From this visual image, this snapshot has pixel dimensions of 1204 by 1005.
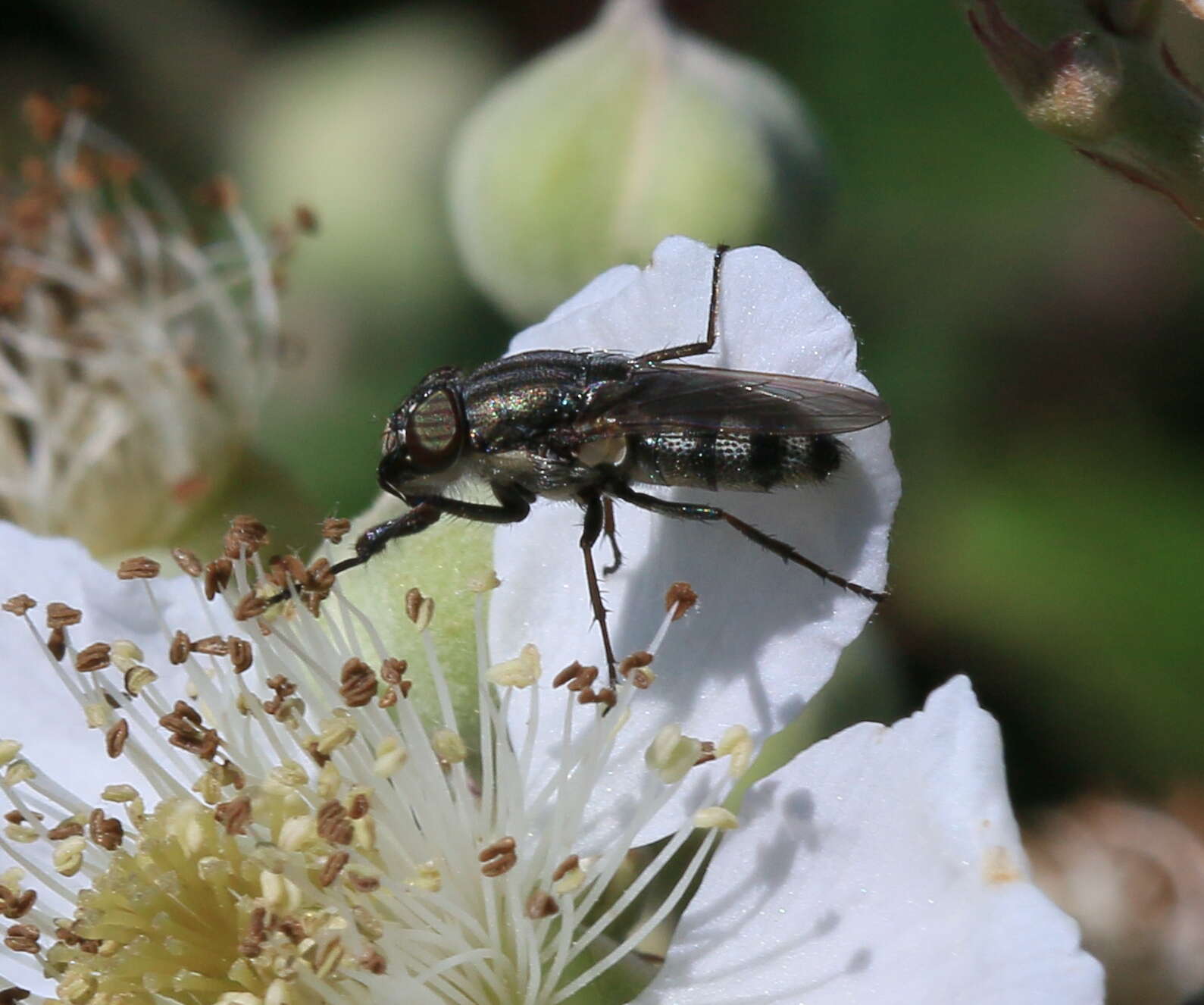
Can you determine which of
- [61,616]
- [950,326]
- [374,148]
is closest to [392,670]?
[61,616]

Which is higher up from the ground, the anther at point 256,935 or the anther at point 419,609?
the anther at point 419,609

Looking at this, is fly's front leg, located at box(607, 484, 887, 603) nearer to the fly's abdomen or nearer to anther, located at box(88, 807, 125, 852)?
the fly's abdomen

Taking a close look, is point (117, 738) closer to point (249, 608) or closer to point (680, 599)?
point (249, 608)

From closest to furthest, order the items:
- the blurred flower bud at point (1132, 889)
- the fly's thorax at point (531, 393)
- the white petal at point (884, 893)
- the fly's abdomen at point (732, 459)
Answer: the white petal at point (884, 893)
the fly's abdomen at point (732, 459)
the fly's thorax at point (531, 393)
the blurred flower bud at point (1132, 889)

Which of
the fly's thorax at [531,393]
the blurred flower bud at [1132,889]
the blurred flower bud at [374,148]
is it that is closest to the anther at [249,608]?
the fly's thorax at [531,393]

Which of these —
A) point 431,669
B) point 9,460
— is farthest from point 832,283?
point 431,669

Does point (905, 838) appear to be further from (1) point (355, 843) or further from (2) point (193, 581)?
(2) point (193, 581)

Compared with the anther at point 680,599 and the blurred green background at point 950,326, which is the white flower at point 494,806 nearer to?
the anther at point 680,599
